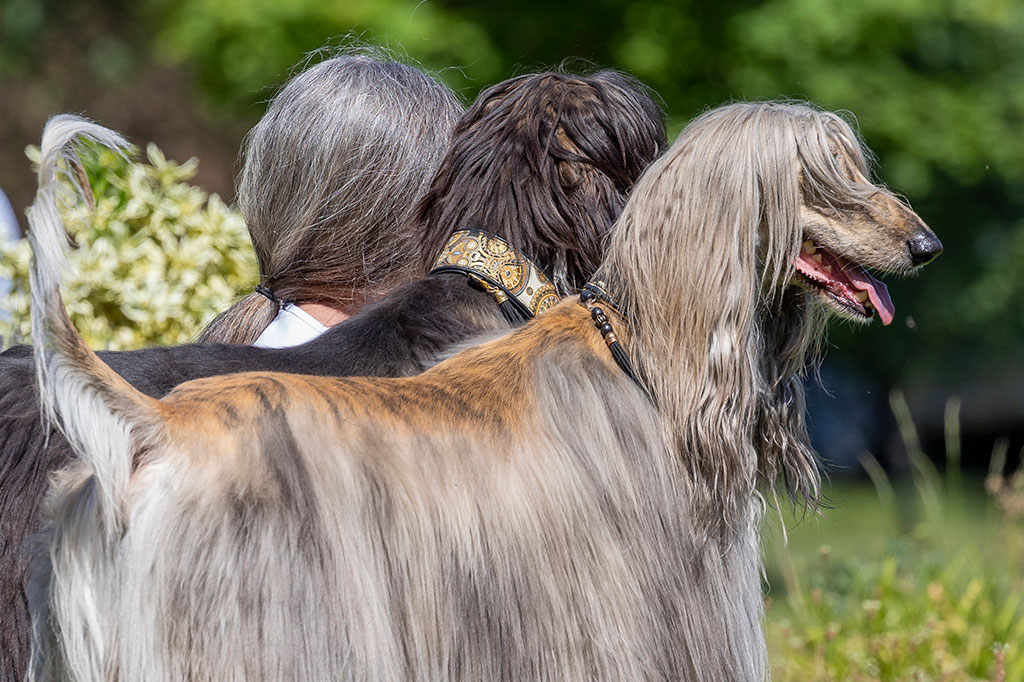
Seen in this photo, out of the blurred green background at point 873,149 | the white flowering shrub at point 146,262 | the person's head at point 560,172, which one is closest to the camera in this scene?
the person's head at point 560,172

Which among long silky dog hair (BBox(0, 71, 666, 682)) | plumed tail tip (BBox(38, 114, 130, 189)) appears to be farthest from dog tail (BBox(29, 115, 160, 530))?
long silky dog hair (BBox(0, 71, 666, 682))

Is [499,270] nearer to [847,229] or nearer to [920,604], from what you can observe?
[847,229]

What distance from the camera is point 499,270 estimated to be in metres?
2.63

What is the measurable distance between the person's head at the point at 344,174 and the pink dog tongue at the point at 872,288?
1289 millimetres

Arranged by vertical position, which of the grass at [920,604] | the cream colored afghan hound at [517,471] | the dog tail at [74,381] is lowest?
the grass at [920,604]

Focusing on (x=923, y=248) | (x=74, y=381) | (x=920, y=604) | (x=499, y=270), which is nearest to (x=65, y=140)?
(x=74, y=381)

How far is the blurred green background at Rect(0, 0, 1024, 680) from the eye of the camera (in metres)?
4.74

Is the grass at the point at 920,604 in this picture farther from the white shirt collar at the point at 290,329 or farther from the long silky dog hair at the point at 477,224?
the white shirt collar at the point at 290,329

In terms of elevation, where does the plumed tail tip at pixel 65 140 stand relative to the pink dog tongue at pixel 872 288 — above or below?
above

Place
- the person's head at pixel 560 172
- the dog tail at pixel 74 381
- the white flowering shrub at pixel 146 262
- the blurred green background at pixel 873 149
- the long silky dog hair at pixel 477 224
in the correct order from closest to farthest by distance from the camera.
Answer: the dog tail at pixel 74 381, the long silky dog hair at pixel 477 224, the person's head at pixel 560 172, the white flowering shrub at pixel 146 262, the blurred green background at pixel 873 149

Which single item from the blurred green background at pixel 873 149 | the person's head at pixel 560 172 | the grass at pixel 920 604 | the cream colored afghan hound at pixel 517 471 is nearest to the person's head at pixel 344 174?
the person's head at pixel 560 172

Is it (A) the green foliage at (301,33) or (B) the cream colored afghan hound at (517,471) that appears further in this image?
(A) the green foliage at (301,33)

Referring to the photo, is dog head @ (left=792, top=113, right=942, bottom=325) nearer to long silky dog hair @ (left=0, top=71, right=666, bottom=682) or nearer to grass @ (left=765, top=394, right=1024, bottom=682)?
long silky dog hair @ (left=0, top=71, right=666, bottom=682)

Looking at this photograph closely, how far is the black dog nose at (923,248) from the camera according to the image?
2186 millimetres
